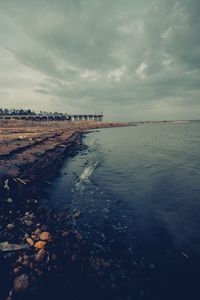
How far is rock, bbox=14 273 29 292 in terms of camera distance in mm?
5679

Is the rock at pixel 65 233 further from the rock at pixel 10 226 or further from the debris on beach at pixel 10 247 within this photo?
the rock at pixel 10 226

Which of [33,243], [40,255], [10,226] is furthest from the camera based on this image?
[10,226]

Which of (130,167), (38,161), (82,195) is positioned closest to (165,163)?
(130,167)

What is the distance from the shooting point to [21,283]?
5.80 m

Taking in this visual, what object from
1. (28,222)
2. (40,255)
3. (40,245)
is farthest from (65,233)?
(28,222)

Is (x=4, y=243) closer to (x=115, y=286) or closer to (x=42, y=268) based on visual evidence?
(x=42, y=268)

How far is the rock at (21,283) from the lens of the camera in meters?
5.68

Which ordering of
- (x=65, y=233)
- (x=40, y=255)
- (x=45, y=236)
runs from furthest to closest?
(x=65, y=233) < (x=45, y=236) < (x=40, y=255)

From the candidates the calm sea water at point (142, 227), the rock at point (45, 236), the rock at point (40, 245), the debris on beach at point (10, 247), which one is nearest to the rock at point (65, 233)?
the rock at point (45, 236)

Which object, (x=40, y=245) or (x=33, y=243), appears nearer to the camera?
(x=40, y=245)

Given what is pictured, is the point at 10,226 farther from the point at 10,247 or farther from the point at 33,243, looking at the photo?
the point at 33,243

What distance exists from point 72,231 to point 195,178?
1450 centimetres

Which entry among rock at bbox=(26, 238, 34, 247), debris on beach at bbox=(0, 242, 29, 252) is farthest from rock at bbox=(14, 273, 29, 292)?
rock at bbox=(26, 238, 34, 247)

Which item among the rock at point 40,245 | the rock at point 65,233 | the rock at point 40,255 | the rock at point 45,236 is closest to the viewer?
the rock at point 40,255
